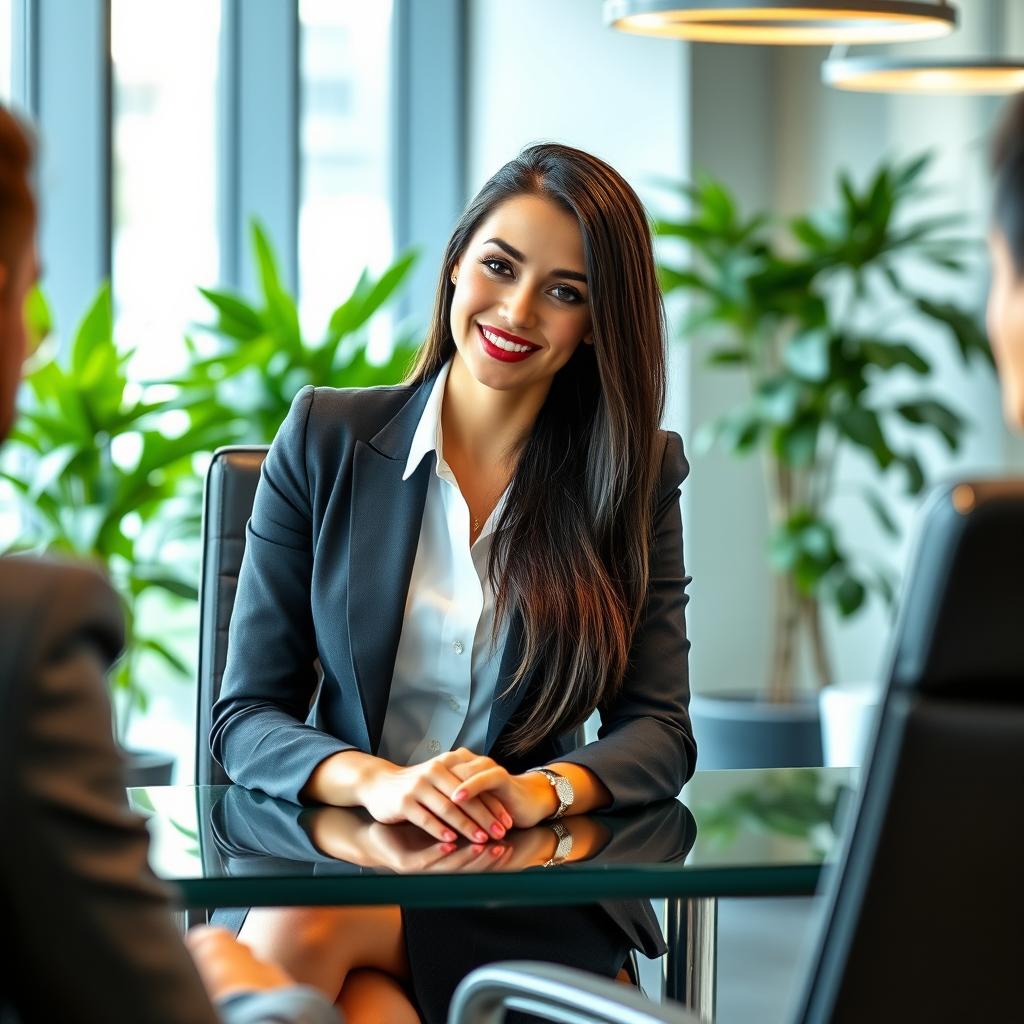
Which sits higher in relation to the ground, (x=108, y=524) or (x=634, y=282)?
(x=634, y=282)

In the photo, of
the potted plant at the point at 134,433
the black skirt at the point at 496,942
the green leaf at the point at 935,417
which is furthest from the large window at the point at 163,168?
the black skirt at the point at 496,942

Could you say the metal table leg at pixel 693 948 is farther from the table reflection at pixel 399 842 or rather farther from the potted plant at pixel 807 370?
the potted plant at pixel 807 370

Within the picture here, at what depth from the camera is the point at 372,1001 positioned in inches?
72.7

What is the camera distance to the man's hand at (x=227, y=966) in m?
1.23

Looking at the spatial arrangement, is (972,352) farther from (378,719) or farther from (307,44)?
(378,719)

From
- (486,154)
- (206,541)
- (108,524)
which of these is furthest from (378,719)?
(486,154)

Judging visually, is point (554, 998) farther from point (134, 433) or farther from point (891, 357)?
point (891, 357)

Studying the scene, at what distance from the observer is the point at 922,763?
1.07m

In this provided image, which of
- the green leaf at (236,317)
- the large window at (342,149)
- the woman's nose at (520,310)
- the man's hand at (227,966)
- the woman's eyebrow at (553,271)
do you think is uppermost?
the large window at (342,149)

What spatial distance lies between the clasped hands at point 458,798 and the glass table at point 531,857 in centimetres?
2

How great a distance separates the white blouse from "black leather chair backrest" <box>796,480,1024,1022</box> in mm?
1029

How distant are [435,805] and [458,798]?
0.08ft

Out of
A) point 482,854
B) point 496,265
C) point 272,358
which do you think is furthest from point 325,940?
point 272,358

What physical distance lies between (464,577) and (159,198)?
322 cm
